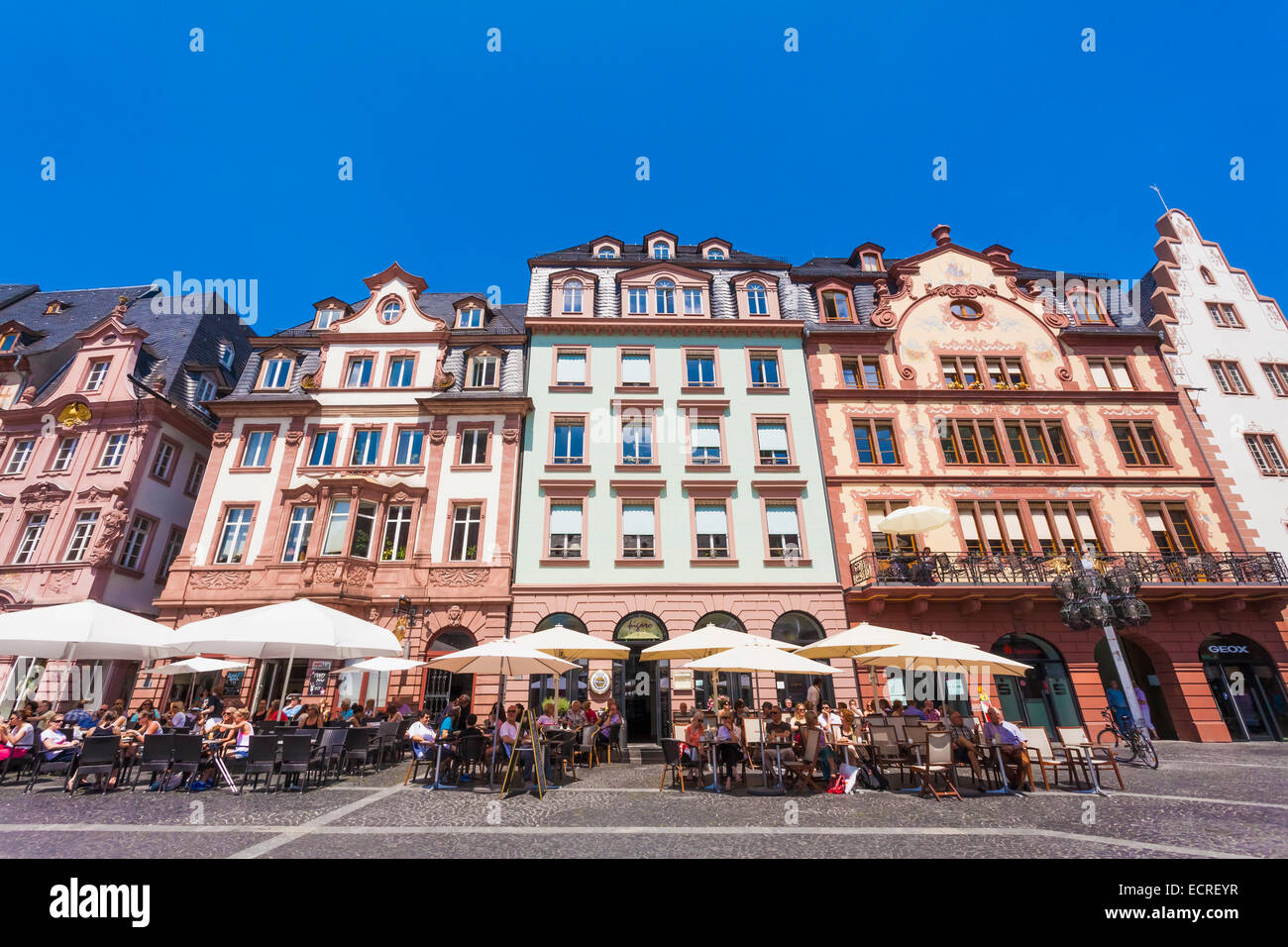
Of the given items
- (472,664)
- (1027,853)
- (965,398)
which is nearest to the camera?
(1027,853)

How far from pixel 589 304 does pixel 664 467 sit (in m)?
8.79

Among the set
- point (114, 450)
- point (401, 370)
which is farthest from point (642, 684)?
point (114, 450)

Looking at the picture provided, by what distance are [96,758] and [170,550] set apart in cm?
1684

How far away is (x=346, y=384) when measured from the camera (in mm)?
25078

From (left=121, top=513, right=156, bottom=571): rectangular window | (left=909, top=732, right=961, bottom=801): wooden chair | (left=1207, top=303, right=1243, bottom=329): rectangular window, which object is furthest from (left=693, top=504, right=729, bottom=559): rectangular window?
(left=1207, top=303, right=1243, bottom=329): rectangular window

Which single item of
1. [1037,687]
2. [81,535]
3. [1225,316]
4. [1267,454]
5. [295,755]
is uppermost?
[1225,316]

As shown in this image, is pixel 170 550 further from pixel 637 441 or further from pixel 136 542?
pixel 637 441

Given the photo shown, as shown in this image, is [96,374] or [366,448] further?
[96,374]

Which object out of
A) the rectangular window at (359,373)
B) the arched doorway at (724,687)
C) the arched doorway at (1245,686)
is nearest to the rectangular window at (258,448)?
the rectangular window at (359,373)

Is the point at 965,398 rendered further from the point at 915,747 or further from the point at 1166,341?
the point at 915,747

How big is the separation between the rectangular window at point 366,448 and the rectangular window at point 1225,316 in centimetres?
3620

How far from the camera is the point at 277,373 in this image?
25.5m

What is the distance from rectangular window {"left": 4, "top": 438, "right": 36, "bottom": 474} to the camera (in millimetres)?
24158
